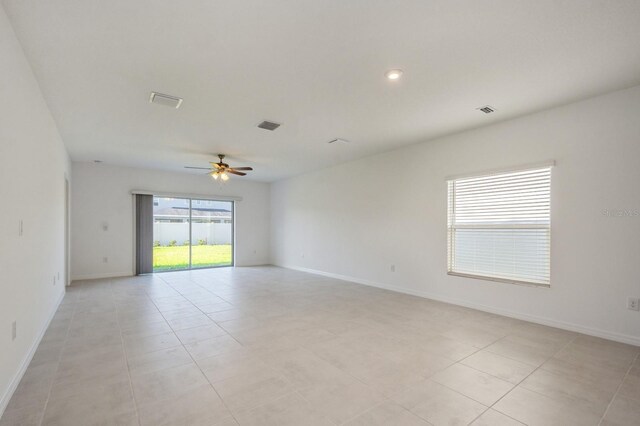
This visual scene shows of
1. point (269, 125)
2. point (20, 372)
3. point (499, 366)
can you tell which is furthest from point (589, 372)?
point (20, 372)

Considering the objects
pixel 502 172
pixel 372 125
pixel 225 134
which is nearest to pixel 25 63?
pixel 225 134

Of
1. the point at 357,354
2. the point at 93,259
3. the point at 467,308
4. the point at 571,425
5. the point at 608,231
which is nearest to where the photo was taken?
the point at 571,425

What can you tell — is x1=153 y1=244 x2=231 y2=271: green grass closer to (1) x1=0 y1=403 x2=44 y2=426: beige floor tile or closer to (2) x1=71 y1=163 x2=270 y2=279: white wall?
(2) x1=71 y1=163 x2=270 y2=279: white wall

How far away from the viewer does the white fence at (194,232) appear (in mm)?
8047

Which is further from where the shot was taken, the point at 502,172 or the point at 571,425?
the point at 502,172

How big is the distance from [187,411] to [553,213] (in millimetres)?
4270

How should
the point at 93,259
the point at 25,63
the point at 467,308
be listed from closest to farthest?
the point at 25,63 → the point at 467,308 → the point at 93,259

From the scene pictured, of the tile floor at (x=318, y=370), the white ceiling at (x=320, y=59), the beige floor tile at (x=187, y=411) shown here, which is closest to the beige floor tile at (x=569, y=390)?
the tile floor at (x=318, y=370)

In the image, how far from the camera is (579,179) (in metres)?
3.46

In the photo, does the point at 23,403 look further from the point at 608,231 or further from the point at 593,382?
the point at 608,231

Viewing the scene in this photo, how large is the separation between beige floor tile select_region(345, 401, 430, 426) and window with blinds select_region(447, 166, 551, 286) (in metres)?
2.86

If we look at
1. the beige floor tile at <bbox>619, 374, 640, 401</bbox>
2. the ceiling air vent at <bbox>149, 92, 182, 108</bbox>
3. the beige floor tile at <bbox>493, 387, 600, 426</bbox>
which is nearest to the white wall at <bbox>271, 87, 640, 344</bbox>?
the beige floor tile at <bbox>619, 374, 640, 401</bbox>

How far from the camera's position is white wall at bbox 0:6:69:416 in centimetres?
204

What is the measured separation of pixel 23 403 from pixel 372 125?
439 cm
